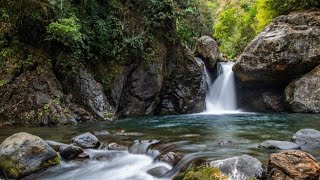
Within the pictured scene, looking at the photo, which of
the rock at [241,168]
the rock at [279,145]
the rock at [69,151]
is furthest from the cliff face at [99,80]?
the rock at [241,168]

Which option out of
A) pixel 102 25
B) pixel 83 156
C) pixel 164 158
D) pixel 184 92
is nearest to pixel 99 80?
pixel 102 25

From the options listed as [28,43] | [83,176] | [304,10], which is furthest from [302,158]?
[304,10]

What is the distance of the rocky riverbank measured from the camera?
5.62 metres

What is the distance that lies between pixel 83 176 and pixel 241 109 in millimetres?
13649

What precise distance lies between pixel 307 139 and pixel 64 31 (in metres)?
8.61

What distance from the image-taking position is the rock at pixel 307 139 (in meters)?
7.97

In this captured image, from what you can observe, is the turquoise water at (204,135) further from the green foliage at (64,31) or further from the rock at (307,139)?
the green foliage at (64,31)

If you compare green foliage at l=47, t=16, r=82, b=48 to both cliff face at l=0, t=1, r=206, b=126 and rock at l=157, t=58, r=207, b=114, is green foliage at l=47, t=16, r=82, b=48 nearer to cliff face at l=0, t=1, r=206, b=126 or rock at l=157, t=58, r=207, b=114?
cliff face at l=0, t=1, r=206, b=126

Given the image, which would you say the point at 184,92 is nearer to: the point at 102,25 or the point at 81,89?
the point at 102,25

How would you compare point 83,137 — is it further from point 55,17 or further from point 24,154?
point 55,17

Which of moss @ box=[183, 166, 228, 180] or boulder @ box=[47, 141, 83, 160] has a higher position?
boulder @ box=[47, 141, 83, 160]

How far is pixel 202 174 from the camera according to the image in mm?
5898

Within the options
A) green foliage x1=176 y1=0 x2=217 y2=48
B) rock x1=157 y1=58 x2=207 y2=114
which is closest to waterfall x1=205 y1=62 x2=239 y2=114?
rock x1=157 y1=58 x2=207 y2=114

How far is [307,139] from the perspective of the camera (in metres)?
8.11
